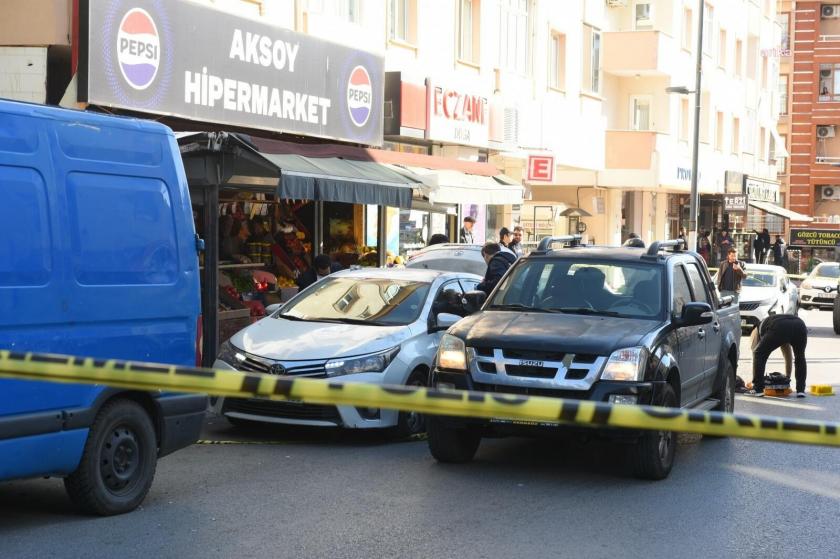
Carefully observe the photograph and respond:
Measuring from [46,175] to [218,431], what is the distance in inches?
188

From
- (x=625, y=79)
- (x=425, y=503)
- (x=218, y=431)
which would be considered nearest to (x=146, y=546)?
(x=425, y=503)

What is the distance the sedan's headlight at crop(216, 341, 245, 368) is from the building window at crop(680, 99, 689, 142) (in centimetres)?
3469

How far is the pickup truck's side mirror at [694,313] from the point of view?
9.92 metres

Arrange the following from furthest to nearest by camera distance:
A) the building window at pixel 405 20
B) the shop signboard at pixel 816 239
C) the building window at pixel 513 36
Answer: the shop signboard at pixel 816 239
the building window at pixel 513 36
the building window at pixel 405 20

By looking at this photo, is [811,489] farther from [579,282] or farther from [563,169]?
[563,169]

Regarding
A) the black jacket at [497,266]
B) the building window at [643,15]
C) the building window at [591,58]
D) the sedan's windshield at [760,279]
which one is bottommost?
the sedan's windshield at [760,279]

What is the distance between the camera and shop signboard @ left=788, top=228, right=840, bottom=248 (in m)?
50.3

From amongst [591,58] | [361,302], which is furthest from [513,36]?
[361,302]

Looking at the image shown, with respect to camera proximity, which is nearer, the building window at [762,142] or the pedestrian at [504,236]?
the pedestrian at [504,236]

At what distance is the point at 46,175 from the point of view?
23.4ft

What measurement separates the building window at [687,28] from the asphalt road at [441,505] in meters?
35.2

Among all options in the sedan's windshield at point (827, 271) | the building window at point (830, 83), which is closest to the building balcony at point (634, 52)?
the sedan's windshield at point (827, 271)

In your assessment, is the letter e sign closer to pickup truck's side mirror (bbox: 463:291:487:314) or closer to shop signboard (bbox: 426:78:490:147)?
shop signboard (bbox: 426:78:490:147)

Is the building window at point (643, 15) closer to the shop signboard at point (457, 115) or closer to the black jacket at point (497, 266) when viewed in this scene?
the shop signboard at point (457, 115)
